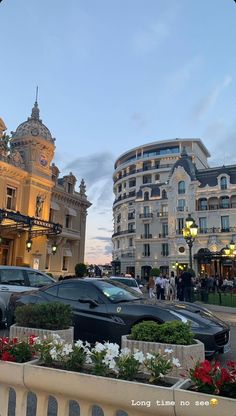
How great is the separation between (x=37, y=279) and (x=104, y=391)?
10.1 meters

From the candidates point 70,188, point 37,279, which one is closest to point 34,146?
point 70,188

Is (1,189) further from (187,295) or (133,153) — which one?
(133,153)

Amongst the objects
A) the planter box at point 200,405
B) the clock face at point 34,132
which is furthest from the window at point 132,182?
the planter box at point 200,405

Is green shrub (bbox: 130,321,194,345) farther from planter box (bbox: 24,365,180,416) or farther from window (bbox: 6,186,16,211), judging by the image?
window (bbox: 6,186,16,211)

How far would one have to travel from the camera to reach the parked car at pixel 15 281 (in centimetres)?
1098

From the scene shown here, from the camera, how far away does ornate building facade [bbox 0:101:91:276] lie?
28.9 meters

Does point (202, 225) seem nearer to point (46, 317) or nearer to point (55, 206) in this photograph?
point (55, 206)

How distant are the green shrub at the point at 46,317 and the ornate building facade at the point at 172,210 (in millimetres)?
40759

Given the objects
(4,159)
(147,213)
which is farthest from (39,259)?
(147,213)

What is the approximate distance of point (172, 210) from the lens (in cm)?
5728

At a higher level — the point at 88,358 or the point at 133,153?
the point at 133,153

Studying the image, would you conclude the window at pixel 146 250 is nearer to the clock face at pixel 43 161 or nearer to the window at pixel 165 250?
the window at pixel 165 250

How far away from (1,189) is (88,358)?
2706cm

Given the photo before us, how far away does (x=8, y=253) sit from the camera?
2988 cm
